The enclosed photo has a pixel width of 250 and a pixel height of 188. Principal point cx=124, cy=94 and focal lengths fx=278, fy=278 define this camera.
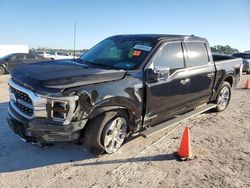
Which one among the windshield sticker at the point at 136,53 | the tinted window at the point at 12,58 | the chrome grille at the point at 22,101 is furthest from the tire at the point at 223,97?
the tinted window at the point at 12,58

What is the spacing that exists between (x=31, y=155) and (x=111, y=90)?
65.4 inches

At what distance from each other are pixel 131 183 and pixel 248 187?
62.4 inches

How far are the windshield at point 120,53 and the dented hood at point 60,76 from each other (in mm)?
448

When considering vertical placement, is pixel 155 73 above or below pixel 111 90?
above

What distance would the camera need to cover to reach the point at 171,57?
530cm

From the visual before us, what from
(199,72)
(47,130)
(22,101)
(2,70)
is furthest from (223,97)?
(2,70)

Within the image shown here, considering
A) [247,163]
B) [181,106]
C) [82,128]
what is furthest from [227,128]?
[82,128]

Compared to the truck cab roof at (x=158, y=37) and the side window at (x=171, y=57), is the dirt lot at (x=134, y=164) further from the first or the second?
the truck cab roof at (x=158, y=37)

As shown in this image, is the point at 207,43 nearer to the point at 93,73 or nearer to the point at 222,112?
the point at 222,112

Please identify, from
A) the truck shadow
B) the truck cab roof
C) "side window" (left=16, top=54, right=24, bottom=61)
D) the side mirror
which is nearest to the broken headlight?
the truck shadow

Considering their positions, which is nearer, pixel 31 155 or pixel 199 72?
pixel 31 155

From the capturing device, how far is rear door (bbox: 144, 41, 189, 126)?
16.0 feet

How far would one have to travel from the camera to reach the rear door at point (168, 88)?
4.86 metres

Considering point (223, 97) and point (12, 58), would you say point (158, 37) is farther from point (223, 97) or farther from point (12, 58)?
point (12, 58)
